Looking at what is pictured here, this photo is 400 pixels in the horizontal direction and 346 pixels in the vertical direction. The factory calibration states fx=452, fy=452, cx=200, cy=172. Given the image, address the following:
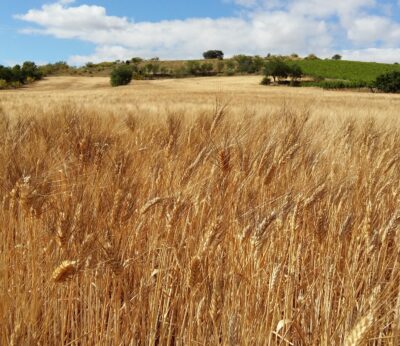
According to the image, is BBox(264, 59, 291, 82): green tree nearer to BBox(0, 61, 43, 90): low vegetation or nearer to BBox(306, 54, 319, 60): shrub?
BBox(306, 54, 319, 60): shrub

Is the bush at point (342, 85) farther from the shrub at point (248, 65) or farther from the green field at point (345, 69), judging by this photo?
the shrub at point (248, 65)

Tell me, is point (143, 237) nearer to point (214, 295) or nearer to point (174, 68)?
point (214, 295)

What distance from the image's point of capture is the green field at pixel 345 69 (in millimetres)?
60688

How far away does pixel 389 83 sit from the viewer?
1736 inches

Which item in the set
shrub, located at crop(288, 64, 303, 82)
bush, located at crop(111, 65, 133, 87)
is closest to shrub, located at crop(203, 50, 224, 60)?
shrub, located at crop(288, 64, 303, 82)

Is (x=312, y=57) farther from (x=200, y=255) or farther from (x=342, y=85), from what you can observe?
(x=200, y=255)

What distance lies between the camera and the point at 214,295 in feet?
3.71

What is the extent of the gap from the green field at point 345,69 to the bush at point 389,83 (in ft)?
40.8

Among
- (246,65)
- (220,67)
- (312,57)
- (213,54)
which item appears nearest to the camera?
(246,65)

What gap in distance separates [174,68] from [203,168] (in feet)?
258

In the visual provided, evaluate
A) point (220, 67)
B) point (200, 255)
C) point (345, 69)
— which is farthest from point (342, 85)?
point (200, 255)

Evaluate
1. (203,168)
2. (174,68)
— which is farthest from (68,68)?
(203,168)

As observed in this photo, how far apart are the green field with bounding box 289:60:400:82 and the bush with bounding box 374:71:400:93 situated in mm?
12422

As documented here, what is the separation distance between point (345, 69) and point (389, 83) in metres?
21.8
